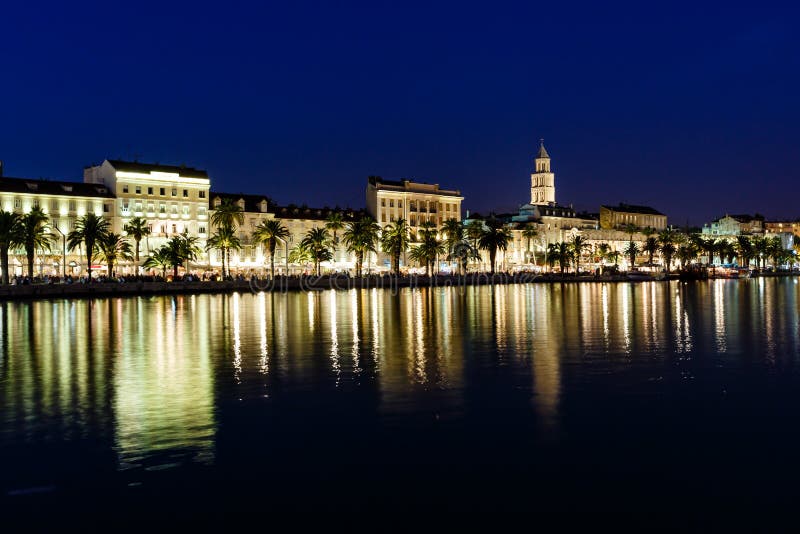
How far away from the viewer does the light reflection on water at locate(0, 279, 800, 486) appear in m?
16.2

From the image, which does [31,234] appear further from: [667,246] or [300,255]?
[667,246]

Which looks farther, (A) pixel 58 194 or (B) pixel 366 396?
(A) pixel 58 194

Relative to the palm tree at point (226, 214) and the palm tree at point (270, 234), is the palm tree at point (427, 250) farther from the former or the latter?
the palm tree at point (226, 214)

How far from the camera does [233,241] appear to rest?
92.5 meters

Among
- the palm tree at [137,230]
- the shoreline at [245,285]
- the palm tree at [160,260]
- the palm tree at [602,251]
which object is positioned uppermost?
the palm tree at [137,230]

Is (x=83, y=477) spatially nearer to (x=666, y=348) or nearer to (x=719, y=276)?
(x=666, y=348)

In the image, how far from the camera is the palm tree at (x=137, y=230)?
290 ft

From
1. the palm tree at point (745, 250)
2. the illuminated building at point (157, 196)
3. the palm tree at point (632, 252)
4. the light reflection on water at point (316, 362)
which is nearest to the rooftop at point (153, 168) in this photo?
the illuminated building at point (157, 196)

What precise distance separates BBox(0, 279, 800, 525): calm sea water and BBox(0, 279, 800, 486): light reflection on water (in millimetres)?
115

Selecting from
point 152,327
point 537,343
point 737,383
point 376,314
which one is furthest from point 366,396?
point 376,314

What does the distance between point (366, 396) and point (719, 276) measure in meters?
151

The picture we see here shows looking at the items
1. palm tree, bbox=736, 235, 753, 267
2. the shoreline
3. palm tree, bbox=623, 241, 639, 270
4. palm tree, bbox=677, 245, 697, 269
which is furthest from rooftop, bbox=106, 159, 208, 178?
palm tree, bbox=736, 235, 753, 267

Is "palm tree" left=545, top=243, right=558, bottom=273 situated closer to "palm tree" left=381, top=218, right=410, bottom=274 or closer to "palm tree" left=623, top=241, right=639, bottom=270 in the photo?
"palm tree" left=623, top=241, right=639, bottom=270

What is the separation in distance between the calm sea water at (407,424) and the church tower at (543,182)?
168m
